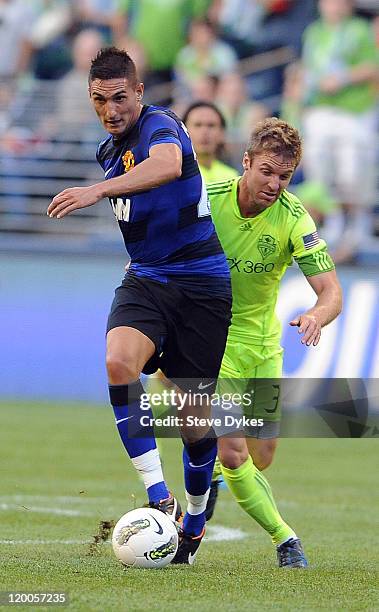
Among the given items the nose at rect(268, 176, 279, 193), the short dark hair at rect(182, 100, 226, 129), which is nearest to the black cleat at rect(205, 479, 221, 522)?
the nose at rect(268, 176, 279, 193)

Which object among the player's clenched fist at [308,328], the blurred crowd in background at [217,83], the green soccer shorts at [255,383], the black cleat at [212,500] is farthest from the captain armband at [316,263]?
the blurred crowd in background at [217,83]

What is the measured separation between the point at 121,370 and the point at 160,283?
0.56m

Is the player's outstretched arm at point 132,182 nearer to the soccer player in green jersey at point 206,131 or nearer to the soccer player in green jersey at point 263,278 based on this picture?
the soccer player in green jersey at point 263,278

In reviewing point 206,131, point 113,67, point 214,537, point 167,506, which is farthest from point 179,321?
point 206,131

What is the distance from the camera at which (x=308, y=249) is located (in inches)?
234

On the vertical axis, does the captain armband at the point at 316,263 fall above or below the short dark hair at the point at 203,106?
below

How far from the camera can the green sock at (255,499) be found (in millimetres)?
5910

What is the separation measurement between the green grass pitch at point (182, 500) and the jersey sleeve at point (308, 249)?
4.85 feet

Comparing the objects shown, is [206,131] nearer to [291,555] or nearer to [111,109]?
[111,109]

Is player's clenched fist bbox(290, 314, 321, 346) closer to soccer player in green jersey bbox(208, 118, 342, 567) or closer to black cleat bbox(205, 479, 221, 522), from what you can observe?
soccer player in green jersey bbox(208, 118, 342, 567)

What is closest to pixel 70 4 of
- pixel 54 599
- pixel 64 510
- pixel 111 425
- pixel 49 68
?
pixel 49 68

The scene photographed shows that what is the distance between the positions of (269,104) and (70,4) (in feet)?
10.1

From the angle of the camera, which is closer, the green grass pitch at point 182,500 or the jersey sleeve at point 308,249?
the green grass pitch at point 182,500

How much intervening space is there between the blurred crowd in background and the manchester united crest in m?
9.06
